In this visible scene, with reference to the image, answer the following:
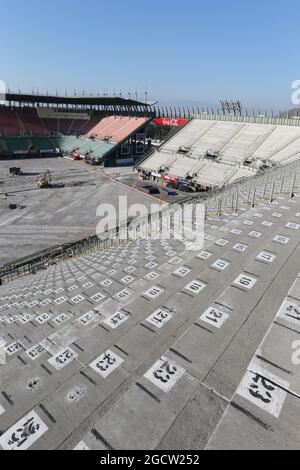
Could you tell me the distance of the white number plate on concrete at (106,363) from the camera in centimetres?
620

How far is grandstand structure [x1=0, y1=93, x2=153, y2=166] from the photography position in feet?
229

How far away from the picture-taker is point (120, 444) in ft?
15.1

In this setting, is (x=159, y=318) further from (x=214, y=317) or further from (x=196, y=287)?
(x=196, y=287)

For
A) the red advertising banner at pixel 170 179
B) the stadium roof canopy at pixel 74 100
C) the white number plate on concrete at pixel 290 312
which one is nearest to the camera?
the white number plate on concrete at pixel 290 312

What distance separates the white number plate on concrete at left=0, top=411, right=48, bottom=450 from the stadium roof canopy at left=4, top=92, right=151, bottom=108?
89256 mm

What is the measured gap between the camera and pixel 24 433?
4949 millimetres

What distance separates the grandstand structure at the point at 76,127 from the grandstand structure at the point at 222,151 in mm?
Result: 10879

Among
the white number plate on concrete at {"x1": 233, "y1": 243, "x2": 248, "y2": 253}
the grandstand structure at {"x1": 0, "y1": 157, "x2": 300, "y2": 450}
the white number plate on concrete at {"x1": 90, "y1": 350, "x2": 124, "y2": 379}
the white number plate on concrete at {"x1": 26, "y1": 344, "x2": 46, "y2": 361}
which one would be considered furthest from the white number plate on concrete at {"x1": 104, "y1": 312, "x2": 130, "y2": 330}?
the white number plate on concrete at {"x1": 233, "y1": 243, "x2": 248, "y2": 253}

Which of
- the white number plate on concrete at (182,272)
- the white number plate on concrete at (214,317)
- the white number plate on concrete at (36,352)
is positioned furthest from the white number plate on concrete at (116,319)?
the white number plate on concrete at (182,272)

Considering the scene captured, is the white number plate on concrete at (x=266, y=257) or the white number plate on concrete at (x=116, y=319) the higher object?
the white number plate on concrete at (x=266, y=257)

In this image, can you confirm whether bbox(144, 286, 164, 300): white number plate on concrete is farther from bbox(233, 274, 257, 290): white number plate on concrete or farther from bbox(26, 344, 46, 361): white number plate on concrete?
bbox(26, 344, 46, 361): white number plate on concrete

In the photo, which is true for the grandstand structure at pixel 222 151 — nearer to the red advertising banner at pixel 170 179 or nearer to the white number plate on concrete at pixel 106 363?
the red advertising banner at pixel 170 179

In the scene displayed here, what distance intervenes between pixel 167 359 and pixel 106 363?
1.35 metres

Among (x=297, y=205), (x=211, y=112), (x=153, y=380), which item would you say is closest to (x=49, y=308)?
(x=153, y=380)
